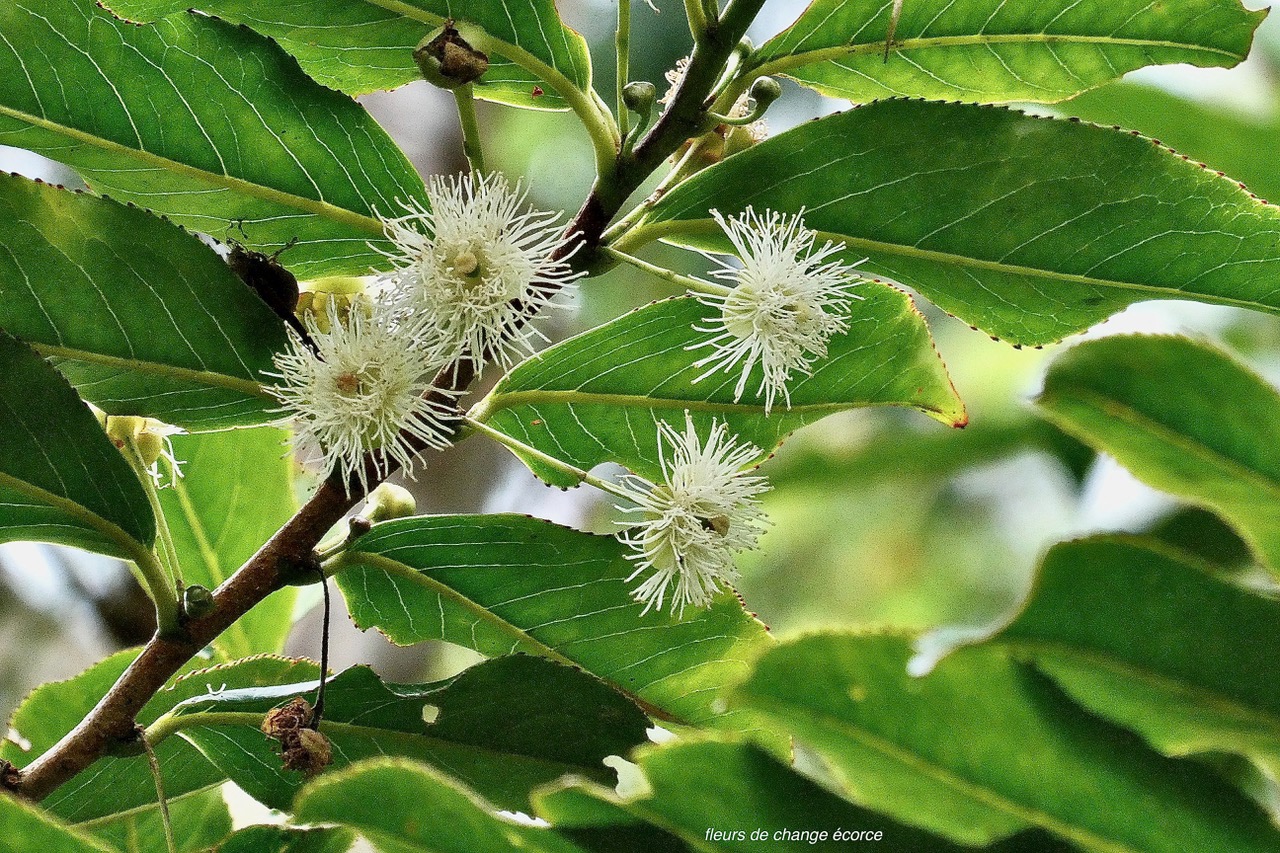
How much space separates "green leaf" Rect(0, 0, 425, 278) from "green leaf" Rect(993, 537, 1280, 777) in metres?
0.62

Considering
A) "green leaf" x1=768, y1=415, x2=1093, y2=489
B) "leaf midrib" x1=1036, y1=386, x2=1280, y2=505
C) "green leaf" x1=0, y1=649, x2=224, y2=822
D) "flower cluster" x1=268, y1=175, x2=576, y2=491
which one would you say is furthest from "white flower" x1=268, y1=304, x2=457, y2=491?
"green leaf" x1=768, y1=415, x2=1093, y2=489

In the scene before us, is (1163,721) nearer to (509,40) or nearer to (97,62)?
(509,40)

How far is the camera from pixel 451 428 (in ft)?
3.10

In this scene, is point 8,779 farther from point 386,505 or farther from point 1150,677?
point 1150,677

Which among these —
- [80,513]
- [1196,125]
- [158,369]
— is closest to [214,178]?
[158,369]

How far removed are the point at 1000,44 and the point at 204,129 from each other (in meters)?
0.64

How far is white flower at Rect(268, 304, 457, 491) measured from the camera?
907 millimetres

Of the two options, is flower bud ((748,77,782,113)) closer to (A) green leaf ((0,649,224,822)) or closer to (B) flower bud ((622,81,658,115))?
(B) flower bud ((622,81,658,115))

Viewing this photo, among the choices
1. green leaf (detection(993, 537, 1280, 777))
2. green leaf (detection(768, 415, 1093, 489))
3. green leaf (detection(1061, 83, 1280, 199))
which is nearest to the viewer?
green leaf (detection(993, 537, 1280, 777))

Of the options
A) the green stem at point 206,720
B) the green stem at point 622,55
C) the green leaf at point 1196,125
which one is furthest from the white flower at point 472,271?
the green leaf at point 1196,125

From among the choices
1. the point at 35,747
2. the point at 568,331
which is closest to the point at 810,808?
the point at 35,747

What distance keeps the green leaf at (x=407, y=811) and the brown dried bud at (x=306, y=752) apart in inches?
11.0

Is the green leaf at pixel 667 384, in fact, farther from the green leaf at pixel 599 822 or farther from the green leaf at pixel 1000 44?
the green leaf at pixel 599 822

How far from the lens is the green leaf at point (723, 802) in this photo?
611 mm
